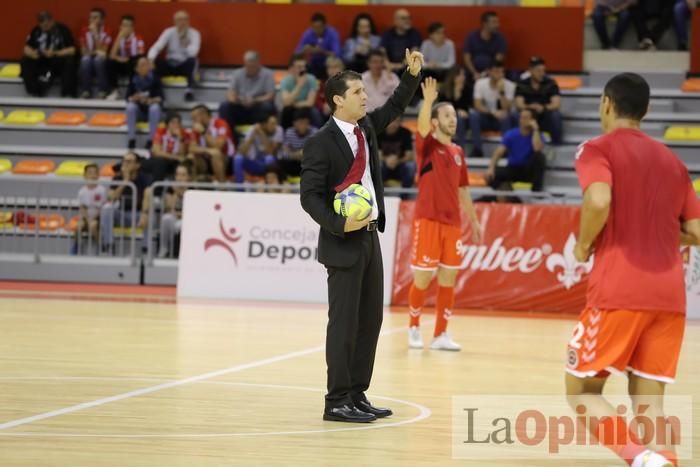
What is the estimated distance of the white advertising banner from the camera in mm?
16844

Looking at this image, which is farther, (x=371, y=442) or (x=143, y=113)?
(x=143, y=113)

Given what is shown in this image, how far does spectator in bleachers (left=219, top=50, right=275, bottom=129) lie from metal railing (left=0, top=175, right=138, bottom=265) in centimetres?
369

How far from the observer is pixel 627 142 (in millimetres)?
5262

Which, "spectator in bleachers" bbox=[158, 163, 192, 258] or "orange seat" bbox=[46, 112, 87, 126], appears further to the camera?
"orange seat" bbox=[46, 112, 87, 126]

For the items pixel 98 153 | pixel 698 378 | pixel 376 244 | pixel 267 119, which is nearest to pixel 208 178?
pixel 267 119

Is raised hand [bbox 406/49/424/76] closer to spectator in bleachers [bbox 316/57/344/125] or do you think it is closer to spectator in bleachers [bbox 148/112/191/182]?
spectator in bleachers [bbox 148/112/191/182]

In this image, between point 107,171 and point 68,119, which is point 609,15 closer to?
point 107,171

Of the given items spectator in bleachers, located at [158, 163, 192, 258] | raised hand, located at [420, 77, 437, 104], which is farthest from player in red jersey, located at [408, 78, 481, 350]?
spectator in bleachers, located at [158, 163, 192, 258]

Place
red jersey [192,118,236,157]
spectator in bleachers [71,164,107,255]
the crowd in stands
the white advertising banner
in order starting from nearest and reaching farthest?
the white advertising banner, spectator in bleachers [71,164,107,255], the crowd in stands, red jersey [192,118,236,157]

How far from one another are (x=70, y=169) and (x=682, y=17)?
462 inches

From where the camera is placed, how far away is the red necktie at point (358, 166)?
23.8 feet

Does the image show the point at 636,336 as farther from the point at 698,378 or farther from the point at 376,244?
the point at 698,378

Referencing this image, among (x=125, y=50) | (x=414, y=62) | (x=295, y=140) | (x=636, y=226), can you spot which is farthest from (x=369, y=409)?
(x=125, y=50)

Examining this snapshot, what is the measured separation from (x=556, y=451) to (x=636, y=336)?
1.47m
